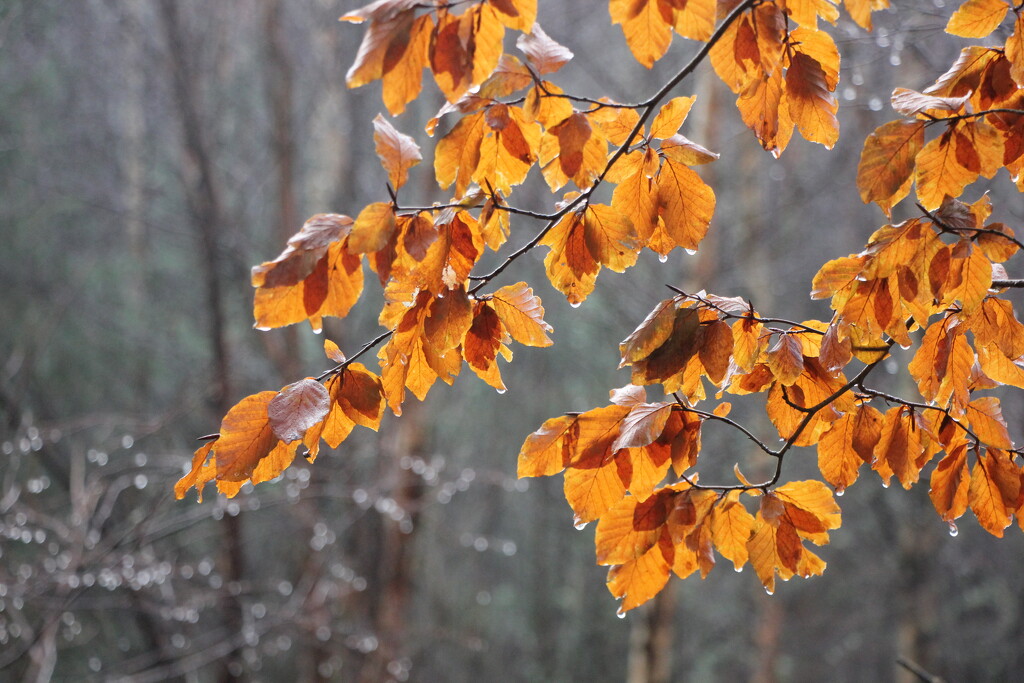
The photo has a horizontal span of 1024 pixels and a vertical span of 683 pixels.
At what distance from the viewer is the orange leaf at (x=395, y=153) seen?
87 centimetres

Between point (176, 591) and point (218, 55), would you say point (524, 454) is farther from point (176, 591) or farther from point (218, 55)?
point (218, 55)

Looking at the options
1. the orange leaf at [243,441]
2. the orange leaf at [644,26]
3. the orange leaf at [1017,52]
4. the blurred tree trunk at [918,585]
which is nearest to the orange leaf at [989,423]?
the orange leaf at [1017,52]

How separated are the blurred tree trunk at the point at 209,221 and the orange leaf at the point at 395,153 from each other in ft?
12.2

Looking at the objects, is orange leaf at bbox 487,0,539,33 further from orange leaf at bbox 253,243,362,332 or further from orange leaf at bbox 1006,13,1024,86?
orange leaf at bbox 1006,13,1024,86

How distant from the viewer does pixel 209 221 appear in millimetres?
4516

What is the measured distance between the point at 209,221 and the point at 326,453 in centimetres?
179

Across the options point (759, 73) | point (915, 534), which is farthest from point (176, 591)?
point (915, 534)

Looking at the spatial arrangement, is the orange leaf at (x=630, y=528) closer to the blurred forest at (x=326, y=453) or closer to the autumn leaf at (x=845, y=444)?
the autumn leaf at (x=845, y=444)

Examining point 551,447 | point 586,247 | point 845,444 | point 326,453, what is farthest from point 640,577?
point 326,453

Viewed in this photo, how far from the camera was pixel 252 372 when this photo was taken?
19.2 ft

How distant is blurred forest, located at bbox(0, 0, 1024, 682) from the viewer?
150 inches

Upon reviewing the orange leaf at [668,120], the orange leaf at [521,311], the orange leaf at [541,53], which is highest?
the orange leaf at [541,53]

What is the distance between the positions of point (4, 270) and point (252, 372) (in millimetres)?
2461

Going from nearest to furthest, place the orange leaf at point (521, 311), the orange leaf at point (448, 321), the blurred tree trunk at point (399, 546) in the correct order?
1. the orange leaf at point (448, 321)
2. the orange leaf at point (521, 311)
3. the blurred tree trunk at point (399, 546)
